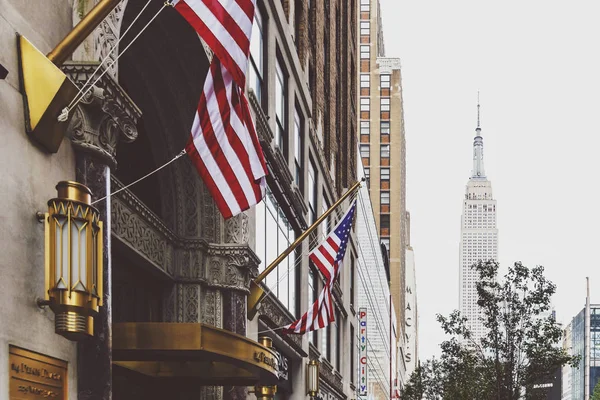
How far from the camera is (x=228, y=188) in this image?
12.0 m

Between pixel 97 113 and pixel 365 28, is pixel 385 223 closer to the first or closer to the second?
pixel 365 28

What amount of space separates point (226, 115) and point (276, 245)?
50.8 ft

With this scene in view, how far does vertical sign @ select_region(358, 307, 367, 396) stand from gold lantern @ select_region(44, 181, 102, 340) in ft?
163

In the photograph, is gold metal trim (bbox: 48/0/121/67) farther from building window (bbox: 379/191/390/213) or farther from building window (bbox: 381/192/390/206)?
building window (bbox: 381/192/390/206)

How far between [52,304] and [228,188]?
11.9ft

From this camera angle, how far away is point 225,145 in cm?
1152

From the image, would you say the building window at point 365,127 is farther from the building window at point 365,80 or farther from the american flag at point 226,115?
the american flag at point 226,115

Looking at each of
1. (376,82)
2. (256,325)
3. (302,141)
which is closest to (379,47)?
(376,82)

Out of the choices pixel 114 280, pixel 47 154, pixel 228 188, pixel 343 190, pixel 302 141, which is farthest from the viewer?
pixel 343 190

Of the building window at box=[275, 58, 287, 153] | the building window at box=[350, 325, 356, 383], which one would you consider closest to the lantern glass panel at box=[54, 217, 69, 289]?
the building window at box=[275, 58, 287, 153]

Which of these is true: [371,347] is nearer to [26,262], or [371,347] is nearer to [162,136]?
[162,136]

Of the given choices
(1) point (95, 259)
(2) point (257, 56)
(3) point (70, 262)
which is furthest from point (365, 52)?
(3) point (70, 262)

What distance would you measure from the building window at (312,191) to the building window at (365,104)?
344 ft

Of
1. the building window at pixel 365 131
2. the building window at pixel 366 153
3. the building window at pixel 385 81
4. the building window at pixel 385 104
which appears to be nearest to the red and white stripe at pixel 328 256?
the building window at pixel 366 153
